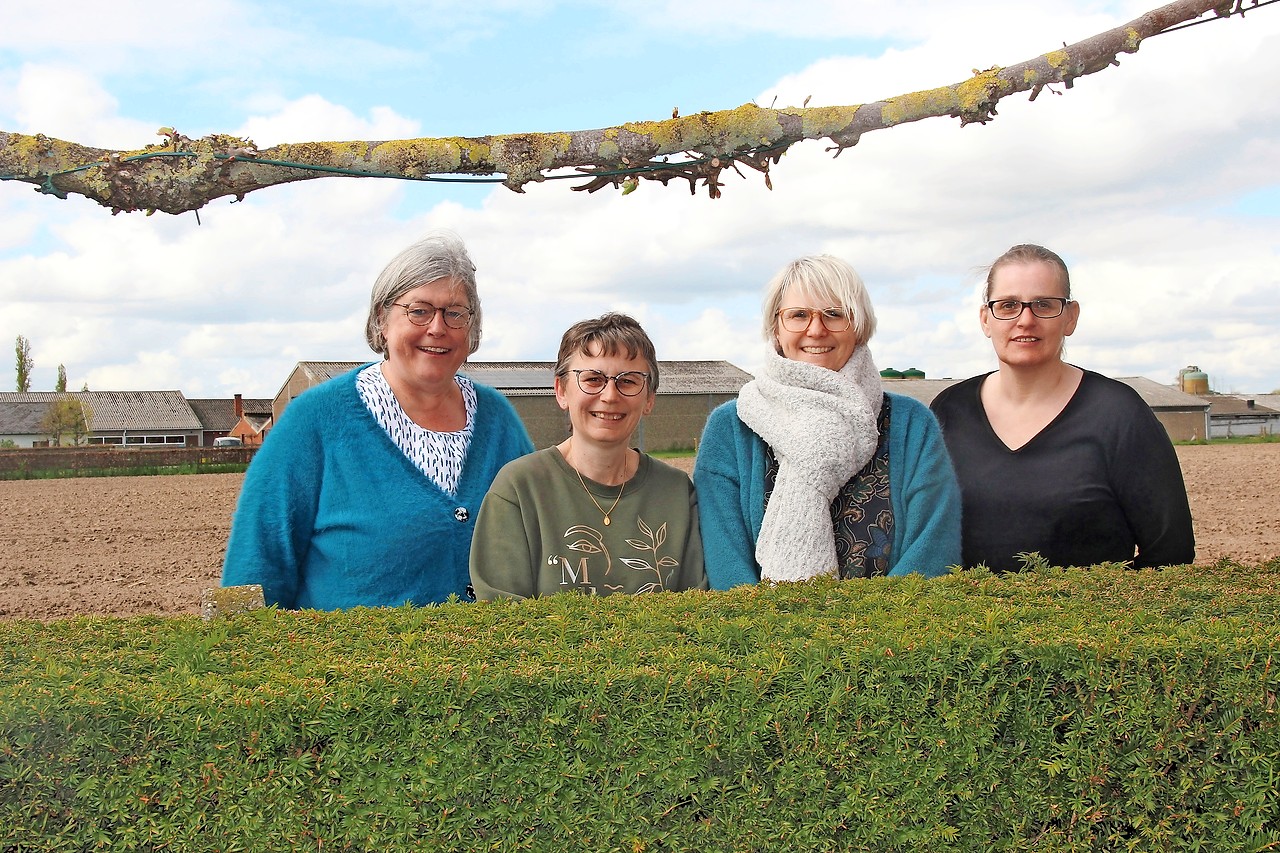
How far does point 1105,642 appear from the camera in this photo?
258cm

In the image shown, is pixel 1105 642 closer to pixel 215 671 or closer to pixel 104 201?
pixel 215 671

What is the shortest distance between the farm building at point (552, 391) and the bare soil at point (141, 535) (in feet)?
22.8

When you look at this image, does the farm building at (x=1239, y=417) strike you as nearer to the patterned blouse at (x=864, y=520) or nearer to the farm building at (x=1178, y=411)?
the farm building at (x=1178, y=411)

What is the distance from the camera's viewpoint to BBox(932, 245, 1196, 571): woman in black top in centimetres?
387

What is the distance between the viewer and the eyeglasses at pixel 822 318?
3.44 m

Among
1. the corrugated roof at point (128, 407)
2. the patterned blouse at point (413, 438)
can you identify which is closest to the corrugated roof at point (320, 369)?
the patterned blouse at point (413, 438)

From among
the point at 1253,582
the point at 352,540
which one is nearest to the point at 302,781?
the point at 352,540

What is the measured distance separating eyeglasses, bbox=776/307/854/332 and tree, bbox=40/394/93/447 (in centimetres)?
6820

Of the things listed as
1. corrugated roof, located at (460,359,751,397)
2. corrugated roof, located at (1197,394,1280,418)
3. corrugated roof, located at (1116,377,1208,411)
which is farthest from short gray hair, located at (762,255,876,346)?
corrugated roof, located at (1197,394,1280,418)

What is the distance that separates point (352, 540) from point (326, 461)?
0.98 ft

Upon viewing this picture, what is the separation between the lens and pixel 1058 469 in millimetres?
3891

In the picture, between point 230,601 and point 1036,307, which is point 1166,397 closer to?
point 1036,307

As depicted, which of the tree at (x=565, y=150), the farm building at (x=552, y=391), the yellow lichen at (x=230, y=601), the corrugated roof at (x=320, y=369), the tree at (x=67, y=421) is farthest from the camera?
the tree at (x=67, y=421)

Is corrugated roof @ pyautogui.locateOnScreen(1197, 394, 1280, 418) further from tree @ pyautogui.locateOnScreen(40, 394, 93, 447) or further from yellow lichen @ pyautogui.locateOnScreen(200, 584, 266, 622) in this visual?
yellow lichen @ pyautogui.locateOnScreen(200, 584, 266, 622)
